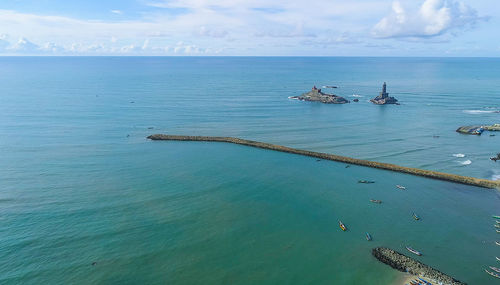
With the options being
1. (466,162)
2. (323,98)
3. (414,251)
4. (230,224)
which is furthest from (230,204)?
(323,98)

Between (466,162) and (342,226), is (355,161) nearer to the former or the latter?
(466,162)

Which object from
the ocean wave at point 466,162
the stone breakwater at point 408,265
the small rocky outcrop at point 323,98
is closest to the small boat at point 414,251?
the stone breakwater at point 408,265

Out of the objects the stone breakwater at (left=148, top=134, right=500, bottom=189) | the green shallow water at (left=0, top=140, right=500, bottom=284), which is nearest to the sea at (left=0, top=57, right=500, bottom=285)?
the green shallow water at (left=0, top=140, right=500, bottom=284)

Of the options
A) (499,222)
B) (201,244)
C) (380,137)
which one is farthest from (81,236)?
(380,137)

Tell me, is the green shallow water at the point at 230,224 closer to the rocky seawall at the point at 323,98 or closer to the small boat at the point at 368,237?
the small boat at the point at 368,237

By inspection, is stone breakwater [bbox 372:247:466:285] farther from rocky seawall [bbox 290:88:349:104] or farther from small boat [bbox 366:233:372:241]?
rocky seawall [bbox 290:88:349:104]
